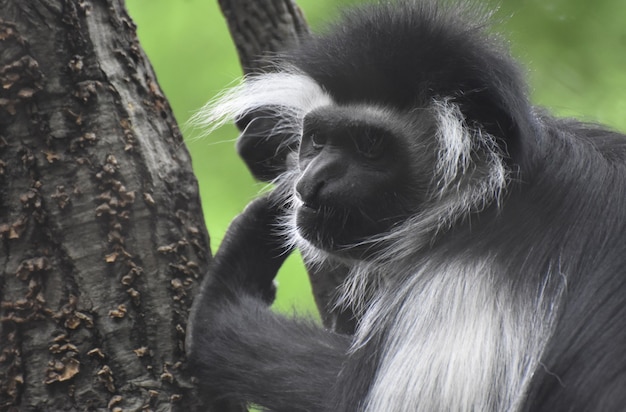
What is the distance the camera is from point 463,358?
6.71 ft

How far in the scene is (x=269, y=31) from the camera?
3.19 metres

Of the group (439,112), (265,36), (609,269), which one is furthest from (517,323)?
(265,36)

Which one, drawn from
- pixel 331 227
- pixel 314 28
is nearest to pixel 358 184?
pixel 331 227

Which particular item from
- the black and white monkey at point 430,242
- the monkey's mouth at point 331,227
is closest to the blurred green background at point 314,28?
the black and white monkey at point 430,242

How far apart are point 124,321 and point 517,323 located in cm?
96

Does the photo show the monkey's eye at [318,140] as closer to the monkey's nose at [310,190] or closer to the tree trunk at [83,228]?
the monkey's nose at [310,190]

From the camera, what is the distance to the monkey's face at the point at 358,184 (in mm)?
2340

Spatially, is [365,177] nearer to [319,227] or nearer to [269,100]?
[319,227]

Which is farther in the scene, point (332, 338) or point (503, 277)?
point (332, 338)

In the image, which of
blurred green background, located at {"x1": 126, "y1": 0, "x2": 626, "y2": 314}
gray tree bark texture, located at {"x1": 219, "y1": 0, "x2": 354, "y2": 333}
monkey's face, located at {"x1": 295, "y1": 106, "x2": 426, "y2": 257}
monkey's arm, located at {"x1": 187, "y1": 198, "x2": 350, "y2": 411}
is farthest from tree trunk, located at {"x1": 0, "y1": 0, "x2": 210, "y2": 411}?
gray tree bark texture, located at {"x1": 219, "y1": 0, "x2": 354, "y2": 333}

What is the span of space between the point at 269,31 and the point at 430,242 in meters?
1.27

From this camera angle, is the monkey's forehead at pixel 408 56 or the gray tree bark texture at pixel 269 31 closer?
the monkey's forehead at pixel 408 56

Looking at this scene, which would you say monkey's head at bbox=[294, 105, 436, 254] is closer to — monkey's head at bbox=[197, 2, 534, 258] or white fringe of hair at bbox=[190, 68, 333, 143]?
monkey's head at bbox=[197, 2, 534, 258]

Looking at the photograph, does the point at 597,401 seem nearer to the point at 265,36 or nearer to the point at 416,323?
the point at 416,323
